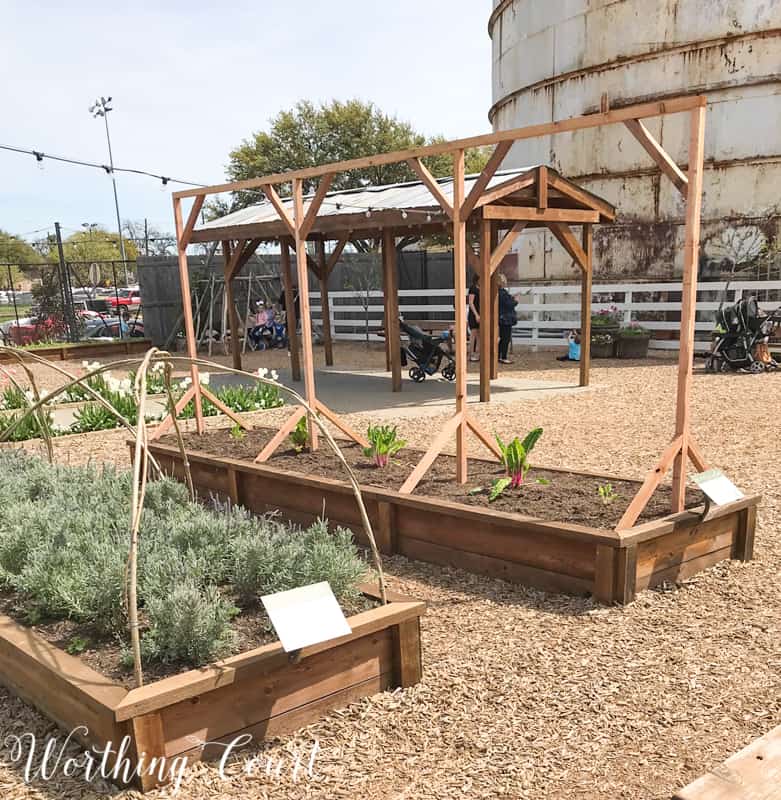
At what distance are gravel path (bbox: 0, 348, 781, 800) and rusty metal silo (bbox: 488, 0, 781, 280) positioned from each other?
12.6 meters

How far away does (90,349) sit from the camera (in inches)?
640

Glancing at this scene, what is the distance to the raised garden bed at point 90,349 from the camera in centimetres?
1543

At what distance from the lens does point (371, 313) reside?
61.3ft

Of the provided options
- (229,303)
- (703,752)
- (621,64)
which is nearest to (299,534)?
(703,752)

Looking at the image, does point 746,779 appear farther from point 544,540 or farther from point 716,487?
point 716,487

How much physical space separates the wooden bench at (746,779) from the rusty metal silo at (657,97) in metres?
15.2

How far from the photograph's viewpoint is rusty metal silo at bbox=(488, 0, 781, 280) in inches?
571

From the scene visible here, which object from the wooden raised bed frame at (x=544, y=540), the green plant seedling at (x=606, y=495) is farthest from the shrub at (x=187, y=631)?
the green plant seedling at (x=606, y=495)

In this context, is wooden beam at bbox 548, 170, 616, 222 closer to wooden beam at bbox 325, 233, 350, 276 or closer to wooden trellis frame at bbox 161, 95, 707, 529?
wooden trellis frame at bbox 161, 95, 707, 529

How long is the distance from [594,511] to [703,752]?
1.60 metres

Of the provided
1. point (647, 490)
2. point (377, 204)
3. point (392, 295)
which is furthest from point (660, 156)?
point (377, 204)

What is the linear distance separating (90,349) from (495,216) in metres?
10.9

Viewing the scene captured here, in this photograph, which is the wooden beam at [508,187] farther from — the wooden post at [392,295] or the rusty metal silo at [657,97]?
the rusty metal silo at [657,97]

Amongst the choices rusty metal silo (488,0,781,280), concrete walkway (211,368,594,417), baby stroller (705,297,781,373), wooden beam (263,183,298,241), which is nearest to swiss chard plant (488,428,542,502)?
wooden beam (263,183,298,241)
